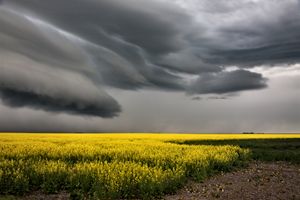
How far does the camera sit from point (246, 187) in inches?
690

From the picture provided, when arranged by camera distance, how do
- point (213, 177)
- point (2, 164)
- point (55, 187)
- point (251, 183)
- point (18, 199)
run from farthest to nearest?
point (213, 177) < point (251, 183) < point (2, 164) < point (55, 187) < point (18, 199)

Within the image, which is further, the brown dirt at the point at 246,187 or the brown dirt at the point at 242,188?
the brown dirt at the point at 246,187

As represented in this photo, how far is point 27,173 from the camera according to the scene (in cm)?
1587

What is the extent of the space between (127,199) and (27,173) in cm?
480

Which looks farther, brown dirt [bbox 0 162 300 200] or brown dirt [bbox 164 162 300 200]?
brown dirt [bbox 164 162 300 200]

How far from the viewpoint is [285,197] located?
51.8ft

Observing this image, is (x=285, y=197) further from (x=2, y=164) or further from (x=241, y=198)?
(x=2, y=164)

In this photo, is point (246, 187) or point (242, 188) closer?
point (242, 188)

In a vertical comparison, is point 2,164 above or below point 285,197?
above

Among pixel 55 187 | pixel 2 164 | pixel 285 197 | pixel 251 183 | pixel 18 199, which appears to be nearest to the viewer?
pixel 18 199

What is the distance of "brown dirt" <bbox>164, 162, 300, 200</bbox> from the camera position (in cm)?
1544

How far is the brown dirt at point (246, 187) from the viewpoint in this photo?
608 inches

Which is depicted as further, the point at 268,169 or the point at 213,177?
the point at 268,169

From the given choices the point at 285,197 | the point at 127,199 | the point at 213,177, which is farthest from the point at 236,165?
the point at 127,199
